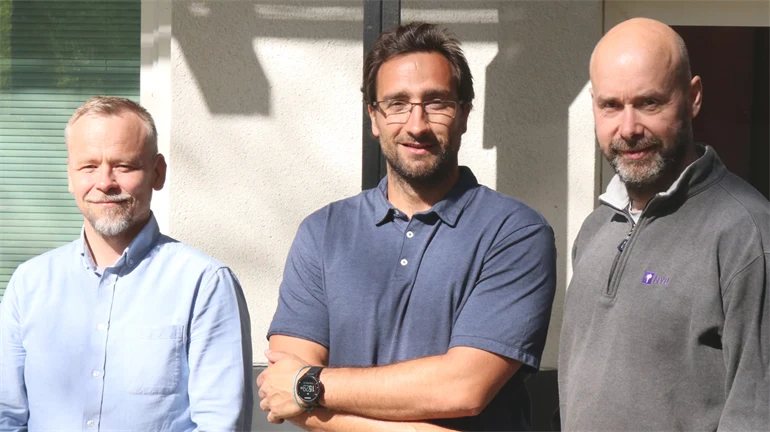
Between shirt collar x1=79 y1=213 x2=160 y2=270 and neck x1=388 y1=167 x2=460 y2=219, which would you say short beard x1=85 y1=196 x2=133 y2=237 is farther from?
neck x1=388 y1=167 x2=460 y2=219

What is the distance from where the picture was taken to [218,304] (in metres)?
2.71

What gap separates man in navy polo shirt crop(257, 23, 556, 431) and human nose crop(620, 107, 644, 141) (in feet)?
1.44

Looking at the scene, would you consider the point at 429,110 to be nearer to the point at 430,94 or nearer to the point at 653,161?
the point at 430,94

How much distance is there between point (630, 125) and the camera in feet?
7.52

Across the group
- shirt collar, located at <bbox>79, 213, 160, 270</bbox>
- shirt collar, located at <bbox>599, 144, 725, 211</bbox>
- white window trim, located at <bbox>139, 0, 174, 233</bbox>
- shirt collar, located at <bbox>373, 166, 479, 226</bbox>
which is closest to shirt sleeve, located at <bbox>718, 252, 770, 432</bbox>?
shirt collar, located at <bbox>599, 144, 725, 211</bbox>

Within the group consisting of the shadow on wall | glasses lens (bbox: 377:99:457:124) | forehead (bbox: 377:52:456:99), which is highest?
the shadow on wall

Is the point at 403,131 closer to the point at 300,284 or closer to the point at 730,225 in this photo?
the point at 300,284

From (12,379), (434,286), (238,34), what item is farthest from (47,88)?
(434,286)

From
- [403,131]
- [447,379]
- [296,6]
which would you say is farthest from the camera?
[296,6]

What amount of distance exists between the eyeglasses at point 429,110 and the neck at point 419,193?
16 centimetres

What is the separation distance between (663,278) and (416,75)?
0.94 meters

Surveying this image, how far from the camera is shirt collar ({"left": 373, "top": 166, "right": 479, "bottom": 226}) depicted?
2.68 metres

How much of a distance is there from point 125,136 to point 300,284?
67cm

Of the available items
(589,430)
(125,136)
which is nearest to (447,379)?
(589,430)
